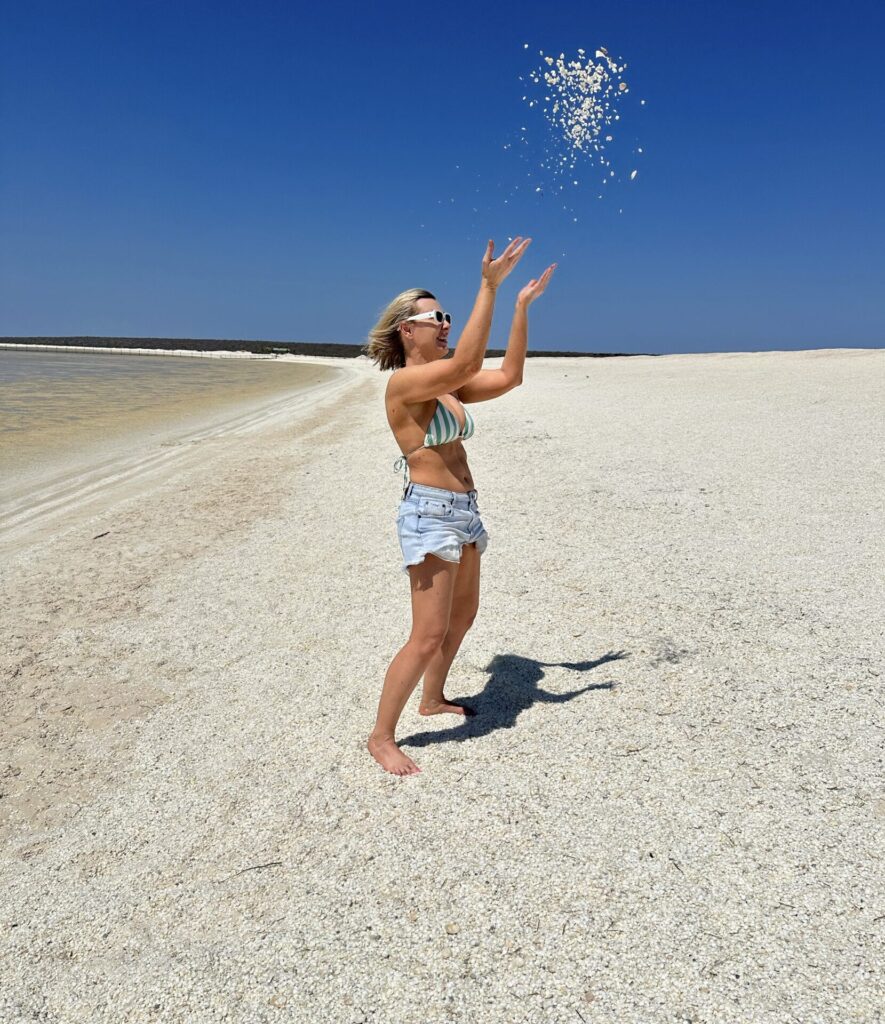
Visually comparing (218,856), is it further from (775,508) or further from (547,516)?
(775,508)

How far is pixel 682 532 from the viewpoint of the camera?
247 inches

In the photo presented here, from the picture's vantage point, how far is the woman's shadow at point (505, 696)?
350 centimetres

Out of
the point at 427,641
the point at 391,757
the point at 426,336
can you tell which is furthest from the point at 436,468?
the point at 391,757

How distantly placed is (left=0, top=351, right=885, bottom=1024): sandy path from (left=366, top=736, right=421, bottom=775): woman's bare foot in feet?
0.23

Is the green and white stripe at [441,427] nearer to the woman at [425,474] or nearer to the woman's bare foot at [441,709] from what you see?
the woman at [425,474]

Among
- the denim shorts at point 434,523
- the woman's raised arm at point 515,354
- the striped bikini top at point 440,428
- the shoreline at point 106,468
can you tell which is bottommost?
the shoreline at point 106,468

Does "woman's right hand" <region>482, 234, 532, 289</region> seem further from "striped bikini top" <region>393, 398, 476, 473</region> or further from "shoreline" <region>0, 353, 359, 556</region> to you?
"shoreline" <region>0, 353, 359, 556</region>

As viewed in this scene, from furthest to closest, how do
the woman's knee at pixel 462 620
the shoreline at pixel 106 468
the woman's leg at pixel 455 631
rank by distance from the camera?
the shoreline at pixel 106 468 → the woman's knee at pixel 462 620 → the woman's leg at pixel 455 631

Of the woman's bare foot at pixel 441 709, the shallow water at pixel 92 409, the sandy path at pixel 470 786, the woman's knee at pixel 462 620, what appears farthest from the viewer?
the shallow water at pixel 92 409

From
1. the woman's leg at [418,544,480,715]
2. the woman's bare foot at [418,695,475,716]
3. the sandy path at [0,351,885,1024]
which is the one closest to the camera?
the sandy path at [0,351,885,1024]

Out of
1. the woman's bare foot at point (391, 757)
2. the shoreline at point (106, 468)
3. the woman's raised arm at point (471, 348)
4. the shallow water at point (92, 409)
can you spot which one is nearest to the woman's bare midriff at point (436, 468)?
the woman's raised arm at point (471, 348)

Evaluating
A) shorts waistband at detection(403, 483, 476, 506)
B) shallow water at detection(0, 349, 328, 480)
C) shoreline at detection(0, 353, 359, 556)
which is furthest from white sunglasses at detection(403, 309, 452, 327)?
shallow water at detection(0, 349, 328, 480)

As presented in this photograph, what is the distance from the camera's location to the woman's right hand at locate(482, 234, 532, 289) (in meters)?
2.81

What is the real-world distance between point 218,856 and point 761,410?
41.6 ft
